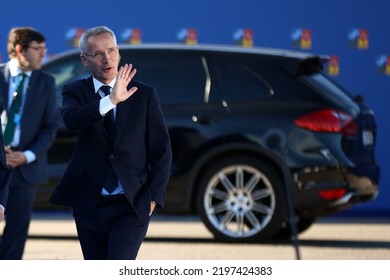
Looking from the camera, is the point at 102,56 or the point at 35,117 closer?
the point at 102,56

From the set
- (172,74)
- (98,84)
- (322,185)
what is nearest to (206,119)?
(172,74)

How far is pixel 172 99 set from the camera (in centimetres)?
1209

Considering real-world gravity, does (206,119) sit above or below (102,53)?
above

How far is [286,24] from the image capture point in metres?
15.4

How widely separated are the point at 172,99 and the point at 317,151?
1.41 m

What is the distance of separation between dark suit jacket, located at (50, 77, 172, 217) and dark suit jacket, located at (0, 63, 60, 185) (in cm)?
260

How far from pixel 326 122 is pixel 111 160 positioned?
624 cm

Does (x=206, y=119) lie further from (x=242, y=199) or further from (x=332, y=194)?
(x=332, y=194)

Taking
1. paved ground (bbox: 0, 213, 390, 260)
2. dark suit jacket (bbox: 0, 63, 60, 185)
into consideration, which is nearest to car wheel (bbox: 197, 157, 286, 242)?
paved ground (bbox: 0, 213, 390, 260)

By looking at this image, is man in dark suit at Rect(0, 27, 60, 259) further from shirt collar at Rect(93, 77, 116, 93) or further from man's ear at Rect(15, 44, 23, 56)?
shirt collar at Rect(93, 77, 116, 93)

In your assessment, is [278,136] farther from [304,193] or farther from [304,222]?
[304,222]

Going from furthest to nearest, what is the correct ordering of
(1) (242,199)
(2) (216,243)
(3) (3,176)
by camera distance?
(2) (216,243), (1) (242,199), (3) (3,176)

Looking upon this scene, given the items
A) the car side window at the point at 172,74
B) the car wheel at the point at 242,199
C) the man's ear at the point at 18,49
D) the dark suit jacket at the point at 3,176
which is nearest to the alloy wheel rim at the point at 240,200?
the car wheel at the point at 242,199

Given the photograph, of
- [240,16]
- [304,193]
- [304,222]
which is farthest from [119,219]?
[240,16]
